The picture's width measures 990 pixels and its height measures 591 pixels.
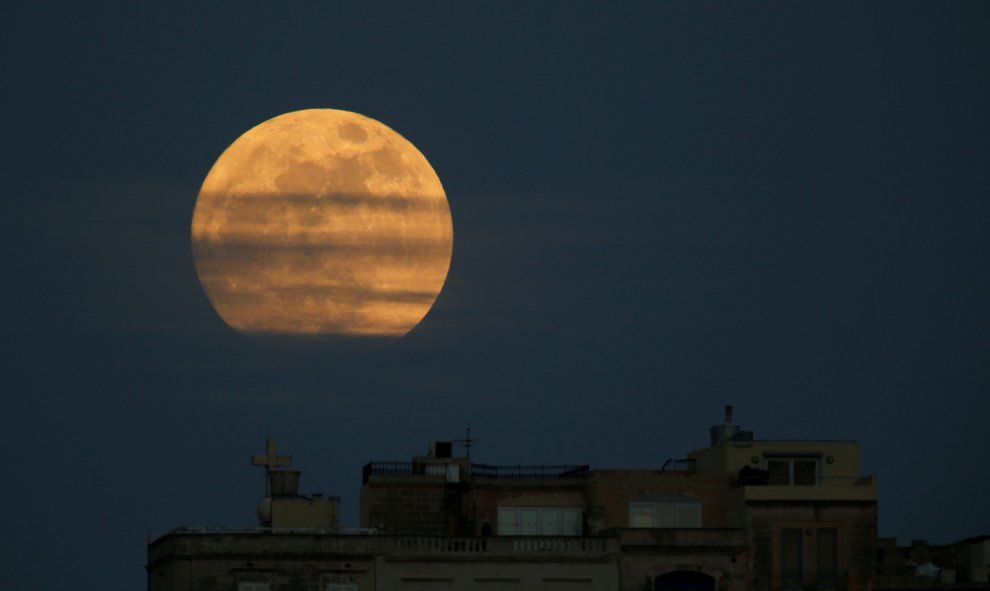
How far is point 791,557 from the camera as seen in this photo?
128125 mm

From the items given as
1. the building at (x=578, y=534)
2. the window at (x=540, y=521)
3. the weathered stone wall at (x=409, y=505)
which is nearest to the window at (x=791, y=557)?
the building at (x=578, y=534)

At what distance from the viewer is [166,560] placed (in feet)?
419

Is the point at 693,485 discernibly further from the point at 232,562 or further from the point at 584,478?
the point at 232,562

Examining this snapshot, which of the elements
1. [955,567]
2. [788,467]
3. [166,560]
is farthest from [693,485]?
[166,560]

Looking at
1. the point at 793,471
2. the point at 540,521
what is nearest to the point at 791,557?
the point at 793,471

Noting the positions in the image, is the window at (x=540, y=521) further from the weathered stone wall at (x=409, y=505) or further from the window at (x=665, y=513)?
the window at (x=665, y=513)

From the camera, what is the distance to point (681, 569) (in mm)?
127500

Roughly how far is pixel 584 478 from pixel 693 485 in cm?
492

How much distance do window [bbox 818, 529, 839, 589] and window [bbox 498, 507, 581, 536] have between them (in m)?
10.7

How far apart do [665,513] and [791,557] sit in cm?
605

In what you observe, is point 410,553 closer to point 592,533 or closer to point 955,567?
point 592,533

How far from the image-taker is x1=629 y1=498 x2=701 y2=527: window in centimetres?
13088

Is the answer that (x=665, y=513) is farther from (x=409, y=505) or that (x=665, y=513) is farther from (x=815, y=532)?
(x=409, y=505)

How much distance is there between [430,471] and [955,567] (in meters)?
23.3
